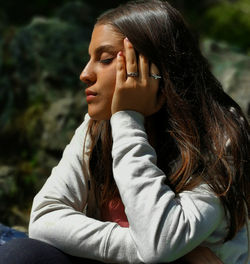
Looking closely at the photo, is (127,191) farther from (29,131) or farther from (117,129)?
(29,131)

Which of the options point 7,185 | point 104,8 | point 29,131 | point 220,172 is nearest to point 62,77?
point 29,131

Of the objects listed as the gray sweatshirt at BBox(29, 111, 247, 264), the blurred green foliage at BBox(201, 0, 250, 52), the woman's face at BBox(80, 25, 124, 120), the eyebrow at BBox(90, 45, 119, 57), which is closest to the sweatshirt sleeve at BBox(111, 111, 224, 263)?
the gray sweatshirt at BBox(29, 111, 247, 264)

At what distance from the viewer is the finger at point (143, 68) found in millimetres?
2006

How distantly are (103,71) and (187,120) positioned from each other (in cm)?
43

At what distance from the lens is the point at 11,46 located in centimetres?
630

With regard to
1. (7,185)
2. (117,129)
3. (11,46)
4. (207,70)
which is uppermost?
(207,70)

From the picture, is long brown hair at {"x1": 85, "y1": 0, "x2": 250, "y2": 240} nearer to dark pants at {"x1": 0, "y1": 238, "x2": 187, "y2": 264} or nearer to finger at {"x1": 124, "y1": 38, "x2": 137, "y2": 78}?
finger at {"x1": 124, "y1": 38, "x2": 137, "y2": 78}

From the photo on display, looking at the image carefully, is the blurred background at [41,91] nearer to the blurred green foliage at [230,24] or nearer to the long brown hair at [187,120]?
the blurred green foliage at [230,24]

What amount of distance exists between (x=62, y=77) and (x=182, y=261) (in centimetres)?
435

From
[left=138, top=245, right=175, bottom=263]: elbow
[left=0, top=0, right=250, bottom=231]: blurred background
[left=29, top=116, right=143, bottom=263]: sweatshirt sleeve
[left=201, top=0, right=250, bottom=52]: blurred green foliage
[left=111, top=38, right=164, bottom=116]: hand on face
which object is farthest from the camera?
[left=201, top=0, right=250, bottom=52]: blurred green foliage

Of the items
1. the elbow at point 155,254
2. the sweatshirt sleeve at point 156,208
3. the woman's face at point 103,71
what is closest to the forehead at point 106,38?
the woman's face at point 103,71

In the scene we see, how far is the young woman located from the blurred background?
2291mm

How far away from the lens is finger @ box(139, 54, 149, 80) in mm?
2006

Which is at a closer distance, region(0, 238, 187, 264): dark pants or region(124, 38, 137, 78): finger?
region(0, 238, 187, 264): dark pants
